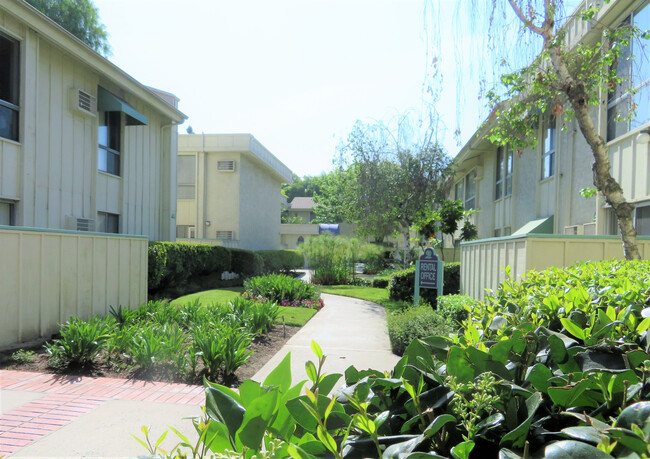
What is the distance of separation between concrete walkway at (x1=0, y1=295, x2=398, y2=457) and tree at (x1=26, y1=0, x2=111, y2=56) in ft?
75.4

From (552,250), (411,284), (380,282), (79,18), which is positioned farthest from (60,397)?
(79,18)

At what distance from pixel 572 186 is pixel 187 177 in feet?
57.8

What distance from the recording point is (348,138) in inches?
734

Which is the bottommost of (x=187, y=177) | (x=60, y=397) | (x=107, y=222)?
(x=60, y=397)

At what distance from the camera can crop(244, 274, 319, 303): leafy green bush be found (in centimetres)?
1244

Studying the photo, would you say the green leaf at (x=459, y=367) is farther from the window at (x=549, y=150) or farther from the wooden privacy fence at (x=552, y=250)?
the window at (x=549, y=150)

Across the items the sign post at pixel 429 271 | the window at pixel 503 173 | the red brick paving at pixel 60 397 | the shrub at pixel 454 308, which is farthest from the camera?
the window at pixel 503 173

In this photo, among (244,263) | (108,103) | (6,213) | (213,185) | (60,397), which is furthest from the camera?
(213,185)

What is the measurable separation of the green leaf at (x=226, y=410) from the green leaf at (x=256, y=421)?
4 cm

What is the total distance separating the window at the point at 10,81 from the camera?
365 inches

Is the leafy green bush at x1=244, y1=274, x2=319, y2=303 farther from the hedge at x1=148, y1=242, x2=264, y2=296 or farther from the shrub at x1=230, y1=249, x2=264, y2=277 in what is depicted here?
the shrub at x1=230, y1=249, x2=264, y2=277

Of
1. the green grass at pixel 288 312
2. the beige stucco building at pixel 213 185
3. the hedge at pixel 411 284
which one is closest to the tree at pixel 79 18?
the beige stucco building at pixel 213 185

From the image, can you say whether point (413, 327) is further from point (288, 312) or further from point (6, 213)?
point (6, 213)

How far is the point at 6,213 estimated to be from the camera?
30.6 ft
